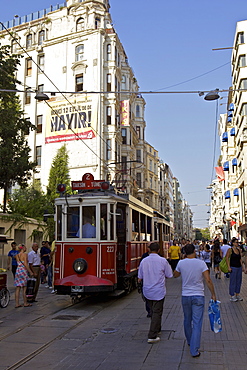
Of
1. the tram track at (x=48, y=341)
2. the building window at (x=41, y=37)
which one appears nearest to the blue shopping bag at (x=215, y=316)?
the tram track at (x=48, y=341)

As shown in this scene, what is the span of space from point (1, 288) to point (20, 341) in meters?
3.85

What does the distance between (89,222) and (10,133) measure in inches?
581

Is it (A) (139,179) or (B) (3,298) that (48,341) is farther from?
(A) (139,179)

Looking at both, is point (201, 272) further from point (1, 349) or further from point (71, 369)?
point (1, 349)

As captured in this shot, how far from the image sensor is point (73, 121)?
42625 millimetres

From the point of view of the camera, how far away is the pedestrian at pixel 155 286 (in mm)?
7031

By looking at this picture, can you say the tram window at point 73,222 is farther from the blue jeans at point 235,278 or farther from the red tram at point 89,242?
the blue jeans at point 235,278

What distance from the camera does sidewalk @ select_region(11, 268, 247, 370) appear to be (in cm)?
579

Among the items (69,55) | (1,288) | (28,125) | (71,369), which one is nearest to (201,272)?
(71,369)

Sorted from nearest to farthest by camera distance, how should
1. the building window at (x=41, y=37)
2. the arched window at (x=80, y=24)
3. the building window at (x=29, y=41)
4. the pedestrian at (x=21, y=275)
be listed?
the pedestrian at (x=21, y=275), the arched window at (x=80, y=24), the building window at (x=41, y=37), the building window at (x=29, y=41)

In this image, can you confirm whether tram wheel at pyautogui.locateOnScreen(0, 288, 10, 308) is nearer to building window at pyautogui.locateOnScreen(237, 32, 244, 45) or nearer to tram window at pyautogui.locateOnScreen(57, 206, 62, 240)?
tram window at pyautogui.locateOnScreen(57, 206, 62, 240)

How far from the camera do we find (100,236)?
11.3m

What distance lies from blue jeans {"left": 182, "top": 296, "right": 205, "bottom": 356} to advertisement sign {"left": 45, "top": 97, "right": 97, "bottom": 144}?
117 ft

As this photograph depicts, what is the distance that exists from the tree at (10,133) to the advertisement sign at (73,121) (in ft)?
51.1
